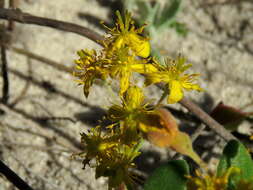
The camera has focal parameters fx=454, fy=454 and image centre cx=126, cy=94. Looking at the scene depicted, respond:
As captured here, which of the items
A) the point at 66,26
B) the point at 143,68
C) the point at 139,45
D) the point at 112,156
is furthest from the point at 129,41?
the point at 112,156

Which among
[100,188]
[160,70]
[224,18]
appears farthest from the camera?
[224,18]

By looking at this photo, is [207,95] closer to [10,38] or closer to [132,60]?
[132,60]

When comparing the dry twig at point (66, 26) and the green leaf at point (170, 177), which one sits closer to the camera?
the green leaf at point (170, 177)

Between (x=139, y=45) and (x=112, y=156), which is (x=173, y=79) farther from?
(x=112, y=156)

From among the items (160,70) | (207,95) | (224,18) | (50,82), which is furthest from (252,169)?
(224,18)

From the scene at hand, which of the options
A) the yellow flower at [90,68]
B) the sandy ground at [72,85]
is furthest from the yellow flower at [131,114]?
the sandy ground at [72,85]

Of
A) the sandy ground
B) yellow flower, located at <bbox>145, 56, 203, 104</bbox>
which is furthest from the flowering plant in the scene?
the sandy ground

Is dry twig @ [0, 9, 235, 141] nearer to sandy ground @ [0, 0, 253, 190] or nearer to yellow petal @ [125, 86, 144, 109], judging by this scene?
yellow petal @ [125, 86, 144, 109]

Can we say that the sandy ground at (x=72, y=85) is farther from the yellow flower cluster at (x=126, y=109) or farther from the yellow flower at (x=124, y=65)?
the yellow flower at (x=124, y=65)
